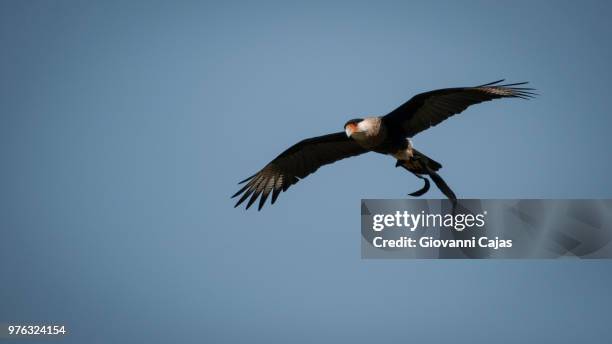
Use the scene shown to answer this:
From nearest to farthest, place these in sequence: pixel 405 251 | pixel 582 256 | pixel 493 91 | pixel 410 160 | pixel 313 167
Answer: pixel 493 91, pixel 410 160, pixel 313 167, pixel 405 251, pixel 582 256

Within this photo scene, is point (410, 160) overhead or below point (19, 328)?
overhead

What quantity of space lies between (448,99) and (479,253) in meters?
3.77

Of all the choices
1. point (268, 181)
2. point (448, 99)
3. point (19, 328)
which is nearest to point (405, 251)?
point (268, 181)

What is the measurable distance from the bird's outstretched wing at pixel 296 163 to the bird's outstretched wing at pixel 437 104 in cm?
80

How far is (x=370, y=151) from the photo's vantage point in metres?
9.93

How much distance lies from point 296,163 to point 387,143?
4.55 feet

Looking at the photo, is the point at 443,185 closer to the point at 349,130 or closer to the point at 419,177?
the point at 419,177

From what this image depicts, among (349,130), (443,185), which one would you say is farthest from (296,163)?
Result: (443,185)

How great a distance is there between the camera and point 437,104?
9211mm

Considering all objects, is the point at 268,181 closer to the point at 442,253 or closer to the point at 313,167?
the point at 313,167

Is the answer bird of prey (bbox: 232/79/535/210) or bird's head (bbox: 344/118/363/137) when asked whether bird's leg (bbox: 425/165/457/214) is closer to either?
bird of prey (bbox: 232/79/535/210)

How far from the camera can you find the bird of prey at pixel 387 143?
9008 mm

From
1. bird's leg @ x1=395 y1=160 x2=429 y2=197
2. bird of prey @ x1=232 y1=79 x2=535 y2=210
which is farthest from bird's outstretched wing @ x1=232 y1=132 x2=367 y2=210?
bird's leg @ x1=395 y1=160 x2=429 y2=197

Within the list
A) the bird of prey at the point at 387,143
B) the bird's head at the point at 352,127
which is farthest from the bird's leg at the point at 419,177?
the bird's head at the point at 352,127
